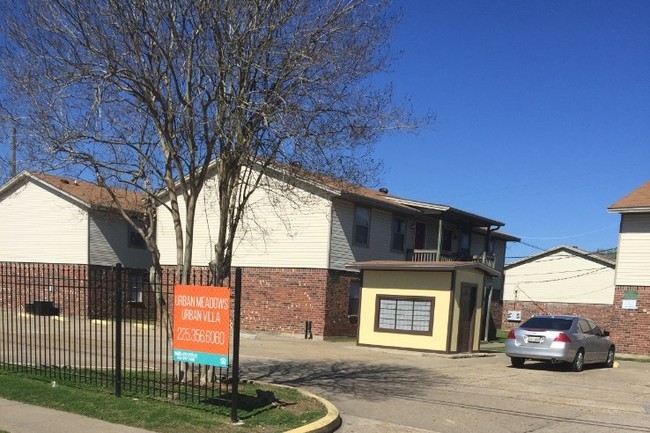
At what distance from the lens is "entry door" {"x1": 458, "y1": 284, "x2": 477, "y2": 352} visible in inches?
779

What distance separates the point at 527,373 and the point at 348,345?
24.2 feet

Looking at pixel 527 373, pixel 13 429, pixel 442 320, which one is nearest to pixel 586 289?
pixel 442 320

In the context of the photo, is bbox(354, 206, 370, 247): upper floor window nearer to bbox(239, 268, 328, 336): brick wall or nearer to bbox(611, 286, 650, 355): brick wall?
bbox(239, 268, 328, 336): brick wall

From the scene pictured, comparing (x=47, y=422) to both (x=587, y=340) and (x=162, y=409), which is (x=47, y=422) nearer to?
Result: (x=162, y=409)

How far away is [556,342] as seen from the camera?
15.2m

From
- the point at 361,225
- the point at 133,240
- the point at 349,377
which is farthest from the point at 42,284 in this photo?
the point at 133,240

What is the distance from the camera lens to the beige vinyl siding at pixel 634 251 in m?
23.4

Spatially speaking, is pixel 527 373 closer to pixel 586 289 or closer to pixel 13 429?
pixel 13 429

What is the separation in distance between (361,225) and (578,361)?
10803 millimetres

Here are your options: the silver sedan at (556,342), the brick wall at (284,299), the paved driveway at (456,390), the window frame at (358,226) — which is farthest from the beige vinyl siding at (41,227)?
the silver sedan at (556,342)

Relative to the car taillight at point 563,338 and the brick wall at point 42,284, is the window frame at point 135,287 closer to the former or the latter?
the brick wall at point 42,284

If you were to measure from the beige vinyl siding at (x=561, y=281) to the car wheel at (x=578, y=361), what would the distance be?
26846 mm

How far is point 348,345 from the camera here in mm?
20906

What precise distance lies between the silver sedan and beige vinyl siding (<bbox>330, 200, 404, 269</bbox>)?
857 centimetres
